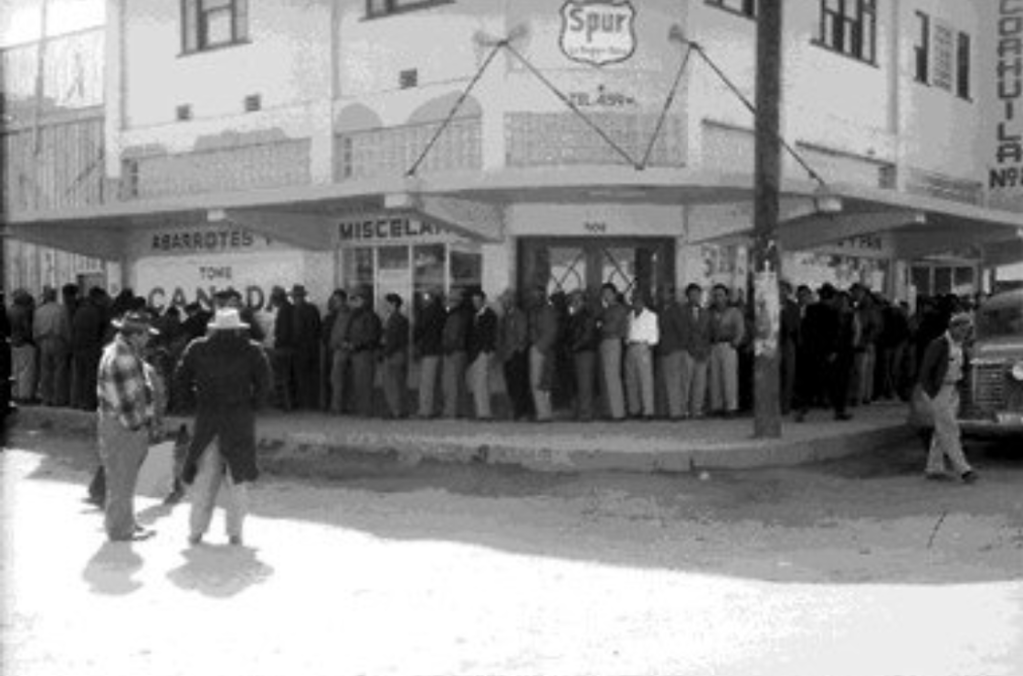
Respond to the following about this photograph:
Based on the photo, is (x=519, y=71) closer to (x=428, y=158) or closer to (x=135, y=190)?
(x=428, y=158)

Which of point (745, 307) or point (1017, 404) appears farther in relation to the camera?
point (745, 307)

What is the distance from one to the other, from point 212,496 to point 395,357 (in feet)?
24.2

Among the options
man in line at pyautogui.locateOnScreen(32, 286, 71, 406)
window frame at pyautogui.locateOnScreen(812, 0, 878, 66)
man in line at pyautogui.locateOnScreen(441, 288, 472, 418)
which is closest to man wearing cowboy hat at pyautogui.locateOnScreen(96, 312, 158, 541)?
man in line at pyautogui.locateOnScreen(441, 288, 472, 418)

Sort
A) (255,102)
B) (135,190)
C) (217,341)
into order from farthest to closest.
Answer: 1. (135,190)
2. (255,102)
3. (217,341)

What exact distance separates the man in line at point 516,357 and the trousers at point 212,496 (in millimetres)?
6636

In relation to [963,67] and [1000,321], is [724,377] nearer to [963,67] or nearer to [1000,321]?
[1000,321]

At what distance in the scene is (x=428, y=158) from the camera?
17.5m

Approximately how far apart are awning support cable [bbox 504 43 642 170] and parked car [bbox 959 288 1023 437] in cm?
526

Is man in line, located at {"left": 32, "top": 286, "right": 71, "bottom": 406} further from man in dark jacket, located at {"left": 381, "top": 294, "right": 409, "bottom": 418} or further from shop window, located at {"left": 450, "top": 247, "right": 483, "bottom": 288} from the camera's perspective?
shop window, located at {"left": 450, "top": 247, "right": 483, "bottom": 288}

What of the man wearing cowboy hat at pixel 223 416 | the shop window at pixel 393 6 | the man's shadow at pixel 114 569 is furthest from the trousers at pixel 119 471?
the shop window at pixel 393 6

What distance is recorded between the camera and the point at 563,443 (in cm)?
1291

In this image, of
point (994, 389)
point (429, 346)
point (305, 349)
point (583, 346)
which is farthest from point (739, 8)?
point (305, 349)

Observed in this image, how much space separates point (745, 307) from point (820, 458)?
3.63m

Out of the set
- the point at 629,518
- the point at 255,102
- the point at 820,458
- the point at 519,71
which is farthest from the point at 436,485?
the point at 255,102
